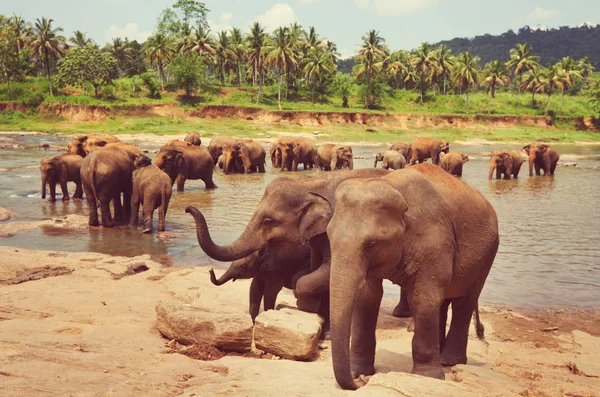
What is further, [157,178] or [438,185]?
[157,178]

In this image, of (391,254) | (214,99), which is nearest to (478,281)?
(391,254)

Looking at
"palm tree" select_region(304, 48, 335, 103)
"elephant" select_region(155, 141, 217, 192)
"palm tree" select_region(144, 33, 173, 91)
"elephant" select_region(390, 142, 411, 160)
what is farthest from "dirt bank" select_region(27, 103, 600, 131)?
"elephant" select_region(155, 141, 217, 192)

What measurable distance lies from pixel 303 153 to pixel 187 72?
4028 centimetres

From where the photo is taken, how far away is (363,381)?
18.6 feet

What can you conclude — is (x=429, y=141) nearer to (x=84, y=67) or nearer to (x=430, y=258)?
(x=430, y=258)

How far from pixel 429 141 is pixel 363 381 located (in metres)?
34.0

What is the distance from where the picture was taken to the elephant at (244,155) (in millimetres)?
30906

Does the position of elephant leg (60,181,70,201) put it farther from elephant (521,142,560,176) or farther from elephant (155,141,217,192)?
elephant (521,142,560,176)

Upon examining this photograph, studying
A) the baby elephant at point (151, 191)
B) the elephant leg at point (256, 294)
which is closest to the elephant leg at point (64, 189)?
the baby elephant at point (151, 191)

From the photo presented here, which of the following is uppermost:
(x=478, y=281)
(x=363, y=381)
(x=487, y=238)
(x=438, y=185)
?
(x=438, y=185)

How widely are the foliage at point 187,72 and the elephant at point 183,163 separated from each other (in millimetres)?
49984

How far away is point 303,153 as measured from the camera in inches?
1403

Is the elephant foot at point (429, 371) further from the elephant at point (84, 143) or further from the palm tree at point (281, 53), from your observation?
the palm tree at point (281, 53)

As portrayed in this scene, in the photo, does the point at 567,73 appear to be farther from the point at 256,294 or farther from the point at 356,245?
the point at 356,245
